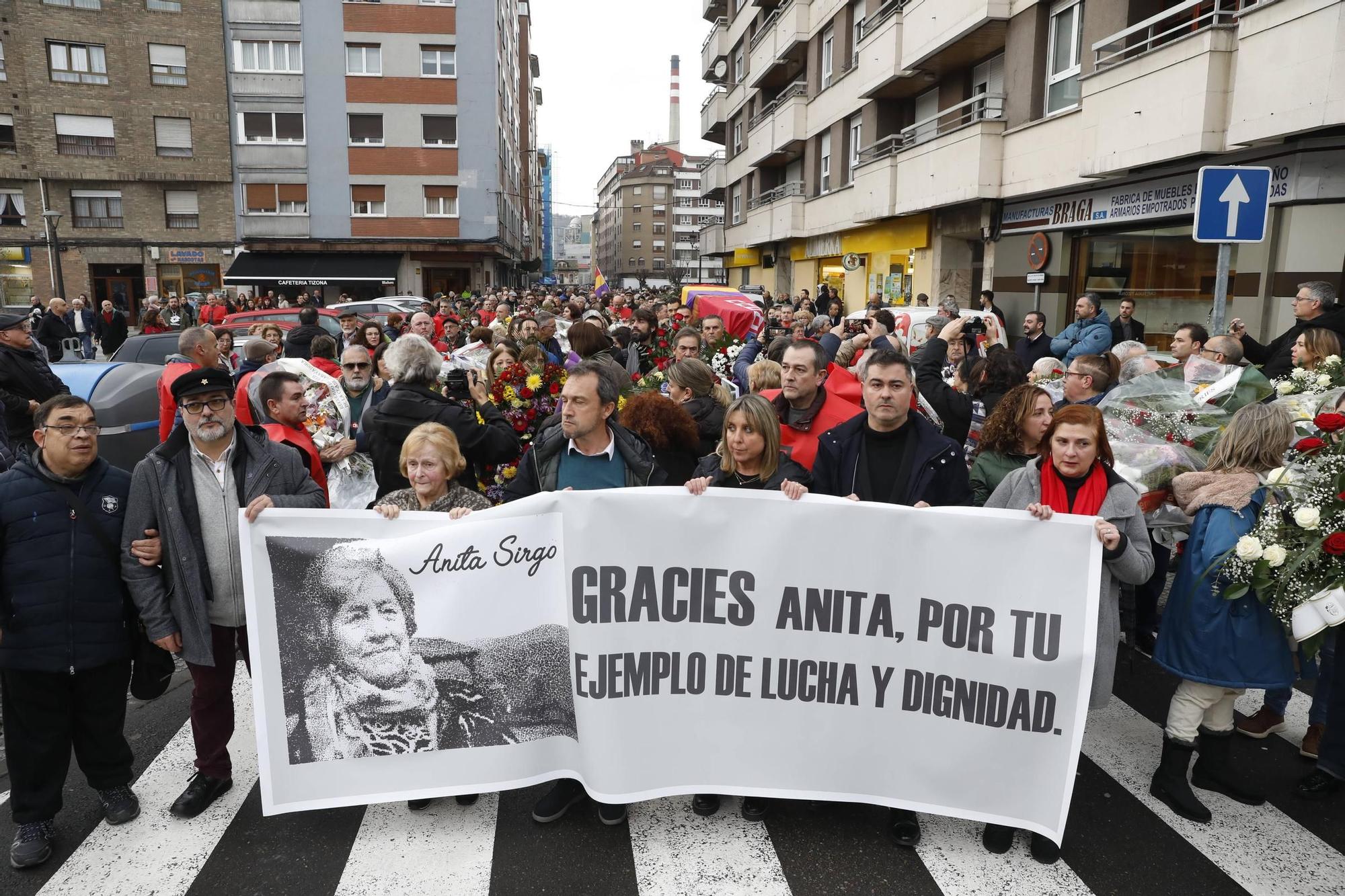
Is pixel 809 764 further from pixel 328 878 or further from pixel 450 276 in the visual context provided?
pixel 450 276

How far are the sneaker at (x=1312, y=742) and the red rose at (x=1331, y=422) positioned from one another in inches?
70.8

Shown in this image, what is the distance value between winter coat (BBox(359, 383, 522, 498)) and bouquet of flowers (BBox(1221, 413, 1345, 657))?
3.99 m

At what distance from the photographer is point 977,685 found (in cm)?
371

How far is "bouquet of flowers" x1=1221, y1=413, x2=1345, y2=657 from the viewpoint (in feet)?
12.4

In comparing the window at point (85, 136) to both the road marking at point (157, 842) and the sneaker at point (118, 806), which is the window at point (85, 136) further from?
the sneaker at point (118, 806)

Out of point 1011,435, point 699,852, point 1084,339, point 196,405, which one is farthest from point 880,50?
point 699,852

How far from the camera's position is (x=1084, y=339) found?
10.2 metres

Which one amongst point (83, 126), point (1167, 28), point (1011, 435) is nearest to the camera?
point (1011, 435)

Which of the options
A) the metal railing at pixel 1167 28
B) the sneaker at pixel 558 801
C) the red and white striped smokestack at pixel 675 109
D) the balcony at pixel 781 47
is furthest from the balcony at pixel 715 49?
the red and white striped smokestack at pixel 675 109

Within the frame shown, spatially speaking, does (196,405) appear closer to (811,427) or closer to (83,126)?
(811,427)

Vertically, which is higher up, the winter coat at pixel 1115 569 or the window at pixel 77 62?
the window at pixel 77 62

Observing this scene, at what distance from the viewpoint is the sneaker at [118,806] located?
414 centimetres

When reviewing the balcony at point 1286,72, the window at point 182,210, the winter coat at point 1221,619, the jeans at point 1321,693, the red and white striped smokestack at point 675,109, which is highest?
the red and white striped smokestack at point 675,109

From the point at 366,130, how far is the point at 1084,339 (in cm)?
3698
